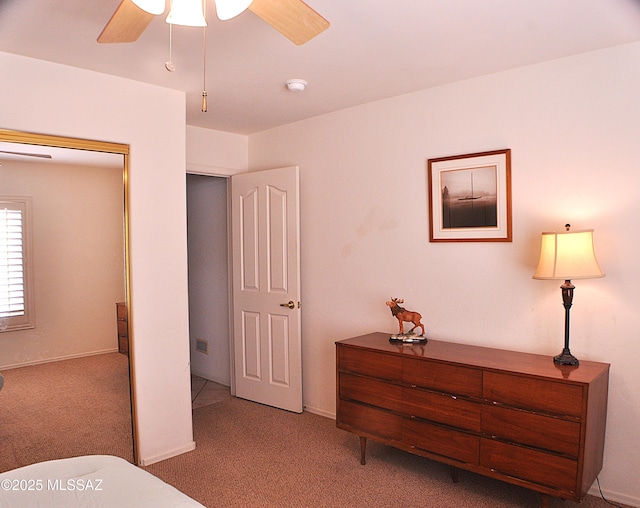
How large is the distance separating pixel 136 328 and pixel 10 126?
138 cm

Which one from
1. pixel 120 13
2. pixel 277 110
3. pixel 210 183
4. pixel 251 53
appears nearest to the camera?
pixel 120 13

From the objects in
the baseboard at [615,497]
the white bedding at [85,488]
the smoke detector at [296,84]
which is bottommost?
the baseboard at [615,497]

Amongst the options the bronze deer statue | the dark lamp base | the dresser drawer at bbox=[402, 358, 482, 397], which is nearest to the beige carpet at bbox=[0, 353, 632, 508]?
the dresser drawer at bbox=[402, 358, 482, 397]

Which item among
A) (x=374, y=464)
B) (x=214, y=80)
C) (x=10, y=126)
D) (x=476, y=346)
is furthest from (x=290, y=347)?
(x=10, y=126)

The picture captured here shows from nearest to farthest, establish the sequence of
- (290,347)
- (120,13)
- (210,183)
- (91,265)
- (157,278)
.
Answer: (120,13) < (91,265) < (157,278) < (290,347) < (210,183)

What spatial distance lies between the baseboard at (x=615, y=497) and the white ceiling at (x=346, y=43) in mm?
2406

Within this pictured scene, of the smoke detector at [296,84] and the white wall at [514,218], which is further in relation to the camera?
the smoke detector at [296,84]

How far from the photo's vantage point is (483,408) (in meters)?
2.65

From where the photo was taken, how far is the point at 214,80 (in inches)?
124

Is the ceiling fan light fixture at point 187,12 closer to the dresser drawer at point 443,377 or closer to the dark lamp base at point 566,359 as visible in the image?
the dresser drawer at point 443,377

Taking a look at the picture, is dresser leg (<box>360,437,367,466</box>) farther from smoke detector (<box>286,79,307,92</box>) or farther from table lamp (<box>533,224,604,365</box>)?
smoke detector (<box>286,79,307,92</box>)

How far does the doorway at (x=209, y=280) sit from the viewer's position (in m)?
5.01

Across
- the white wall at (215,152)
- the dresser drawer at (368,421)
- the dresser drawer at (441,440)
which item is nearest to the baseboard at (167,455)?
the dresser drawer at (368,421)

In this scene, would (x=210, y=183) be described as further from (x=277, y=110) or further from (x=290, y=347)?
(x=290, y=347)
